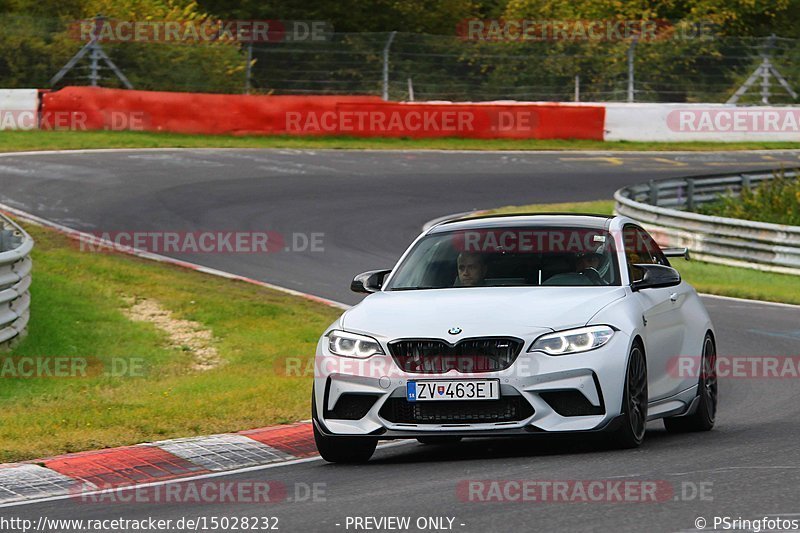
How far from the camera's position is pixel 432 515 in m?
7.20

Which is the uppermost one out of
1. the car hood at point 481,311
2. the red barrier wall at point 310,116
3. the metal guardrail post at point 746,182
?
the car hood at point 481,311

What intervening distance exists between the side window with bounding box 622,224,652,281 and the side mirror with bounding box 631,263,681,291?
0.32 m

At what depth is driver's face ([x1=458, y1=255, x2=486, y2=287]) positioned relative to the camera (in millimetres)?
10016

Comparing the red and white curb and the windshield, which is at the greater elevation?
the windshield

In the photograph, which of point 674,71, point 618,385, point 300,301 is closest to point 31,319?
point 300,301

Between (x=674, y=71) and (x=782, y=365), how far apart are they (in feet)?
84.4

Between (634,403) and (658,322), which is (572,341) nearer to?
(634,403)

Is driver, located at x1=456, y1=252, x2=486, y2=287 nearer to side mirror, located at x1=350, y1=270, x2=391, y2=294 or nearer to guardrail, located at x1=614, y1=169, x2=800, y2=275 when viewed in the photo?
side mirror, located at x1=350, y1=270, x2=391, y2=294

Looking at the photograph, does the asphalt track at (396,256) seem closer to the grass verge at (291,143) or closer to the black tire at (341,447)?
the black tire at (341,447)

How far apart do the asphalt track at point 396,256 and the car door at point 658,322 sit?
1.32 ft

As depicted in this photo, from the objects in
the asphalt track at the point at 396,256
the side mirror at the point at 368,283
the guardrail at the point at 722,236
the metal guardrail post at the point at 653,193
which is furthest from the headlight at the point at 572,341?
the metal guardrail post at the point at 653,193

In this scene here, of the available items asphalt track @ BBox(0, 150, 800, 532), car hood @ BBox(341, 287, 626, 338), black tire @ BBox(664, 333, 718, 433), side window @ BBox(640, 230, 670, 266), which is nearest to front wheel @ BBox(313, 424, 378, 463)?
asphalt track @ BBox(0, 150, 800, 532)

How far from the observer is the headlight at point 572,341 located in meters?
8.75

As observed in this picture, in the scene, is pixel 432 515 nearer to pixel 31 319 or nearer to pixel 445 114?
pixel 31 319
